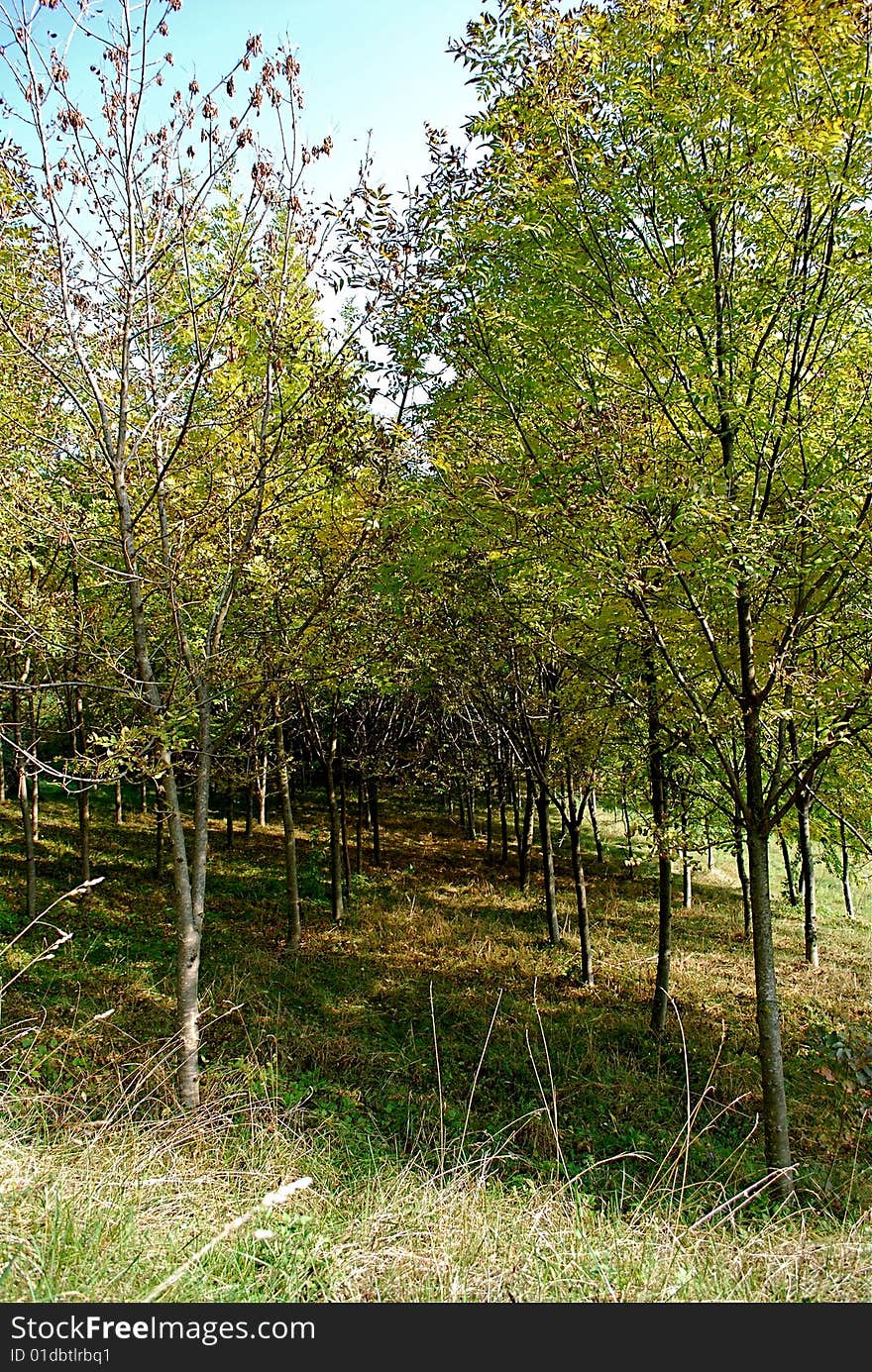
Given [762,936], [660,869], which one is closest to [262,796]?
[660,869]

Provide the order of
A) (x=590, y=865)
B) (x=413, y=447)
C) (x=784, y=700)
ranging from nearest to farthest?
1. (x=784, y=700)
2. (x=413, y=447)
3. (x=590, y=865)

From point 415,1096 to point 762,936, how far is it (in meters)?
3.64

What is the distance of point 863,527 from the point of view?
5.07m

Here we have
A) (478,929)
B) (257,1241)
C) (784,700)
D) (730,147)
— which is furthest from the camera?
(478,929)

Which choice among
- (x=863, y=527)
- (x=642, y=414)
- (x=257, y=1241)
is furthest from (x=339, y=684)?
(x=257, y=1241)

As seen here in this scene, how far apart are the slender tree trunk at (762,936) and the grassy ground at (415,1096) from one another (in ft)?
1.03

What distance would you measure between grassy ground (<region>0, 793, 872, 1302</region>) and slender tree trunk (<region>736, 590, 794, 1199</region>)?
1.03 feet

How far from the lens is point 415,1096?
292 inches

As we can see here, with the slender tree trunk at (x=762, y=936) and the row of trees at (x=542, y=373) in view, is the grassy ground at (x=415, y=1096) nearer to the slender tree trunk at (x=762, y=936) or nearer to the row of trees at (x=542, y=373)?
the slender tree trunk at (x=762, y=936)

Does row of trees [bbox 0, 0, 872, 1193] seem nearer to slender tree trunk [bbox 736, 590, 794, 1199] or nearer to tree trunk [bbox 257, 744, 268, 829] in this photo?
slender tree trunk [bbox 736, 590, 794, 1199]

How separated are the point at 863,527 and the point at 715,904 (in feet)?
42.4

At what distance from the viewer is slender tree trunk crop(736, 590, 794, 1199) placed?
568 centimetres

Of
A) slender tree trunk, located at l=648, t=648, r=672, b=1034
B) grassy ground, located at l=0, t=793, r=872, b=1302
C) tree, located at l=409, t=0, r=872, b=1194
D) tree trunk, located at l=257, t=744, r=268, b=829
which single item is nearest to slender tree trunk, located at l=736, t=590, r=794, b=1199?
tree, located at l=409, t=0, r=872, b=1194

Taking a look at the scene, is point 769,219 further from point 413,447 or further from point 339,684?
point 339,684
